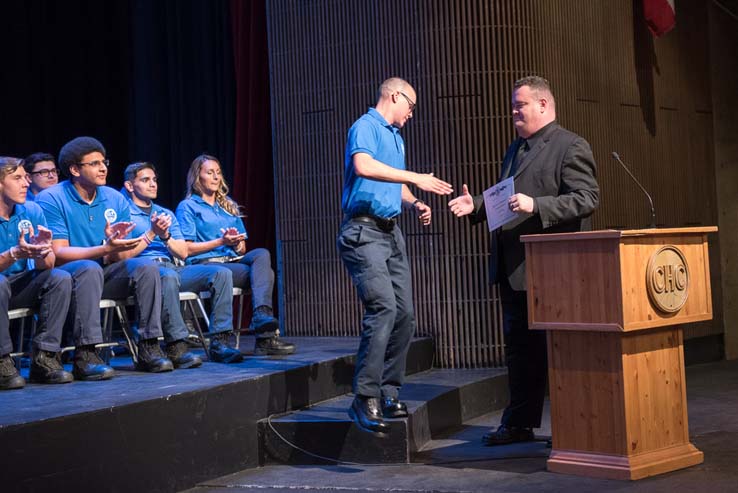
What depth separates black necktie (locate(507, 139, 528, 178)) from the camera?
414 centimetres

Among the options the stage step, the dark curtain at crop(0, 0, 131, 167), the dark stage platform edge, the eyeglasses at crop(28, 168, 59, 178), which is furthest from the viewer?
the dark curtain at crop(0, 0, 131, 167)

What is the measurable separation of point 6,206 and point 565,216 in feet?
7.73

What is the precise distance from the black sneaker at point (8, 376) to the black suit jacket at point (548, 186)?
2003 mm

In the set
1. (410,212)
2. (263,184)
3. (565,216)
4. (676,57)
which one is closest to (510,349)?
(565,216)

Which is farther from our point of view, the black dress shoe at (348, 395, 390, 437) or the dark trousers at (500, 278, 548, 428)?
the dark trousers at (500, 278, 548, 428)

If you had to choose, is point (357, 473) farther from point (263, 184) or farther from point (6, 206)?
point (263, 184)

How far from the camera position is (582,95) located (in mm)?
6371

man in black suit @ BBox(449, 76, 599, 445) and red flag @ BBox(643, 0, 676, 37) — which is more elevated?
red flag @ BBox(643, 0, 676, 37)

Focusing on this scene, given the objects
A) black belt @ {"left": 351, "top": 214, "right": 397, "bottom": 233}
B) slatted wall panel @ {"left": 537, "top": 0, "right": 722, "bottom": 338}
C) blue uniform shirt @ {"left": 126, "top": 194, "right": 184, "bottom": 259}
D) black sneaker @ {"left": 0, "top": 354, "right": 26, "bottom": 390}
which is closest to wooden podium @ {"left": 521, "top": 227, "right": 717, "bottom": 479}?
black belt @ {"left": 351, "top": 214, "right": 397, "bottom": 233}

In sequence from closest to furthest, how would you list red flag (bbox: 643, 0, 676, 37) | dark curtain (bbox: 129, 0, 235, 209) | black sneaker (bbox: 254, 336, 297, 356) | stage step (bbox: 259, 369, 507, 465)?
stage step (bbox: 259, 369, 507, 465) → black sneaker (bbox: 254, 336, 297, 356) → red flag (bbox: 643, 0, 676, 37) → dark curtain (bbox: 129, 0, 235, 209)

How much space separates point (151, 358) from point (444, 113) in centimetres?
240

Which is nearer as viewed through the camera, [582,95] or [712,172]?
[582,95]

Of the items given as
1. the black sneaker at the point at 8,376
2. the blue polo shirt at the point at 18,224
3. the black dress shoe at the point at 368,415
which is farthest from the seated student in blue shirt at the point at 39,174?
the black dress shoe at the point at 368,415

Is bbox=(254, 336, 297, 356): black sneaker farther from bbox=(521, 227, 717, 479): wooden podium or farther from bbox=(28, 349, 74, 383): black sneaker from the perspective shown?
bbox=(521, 227, 717, 479): wooden podium
